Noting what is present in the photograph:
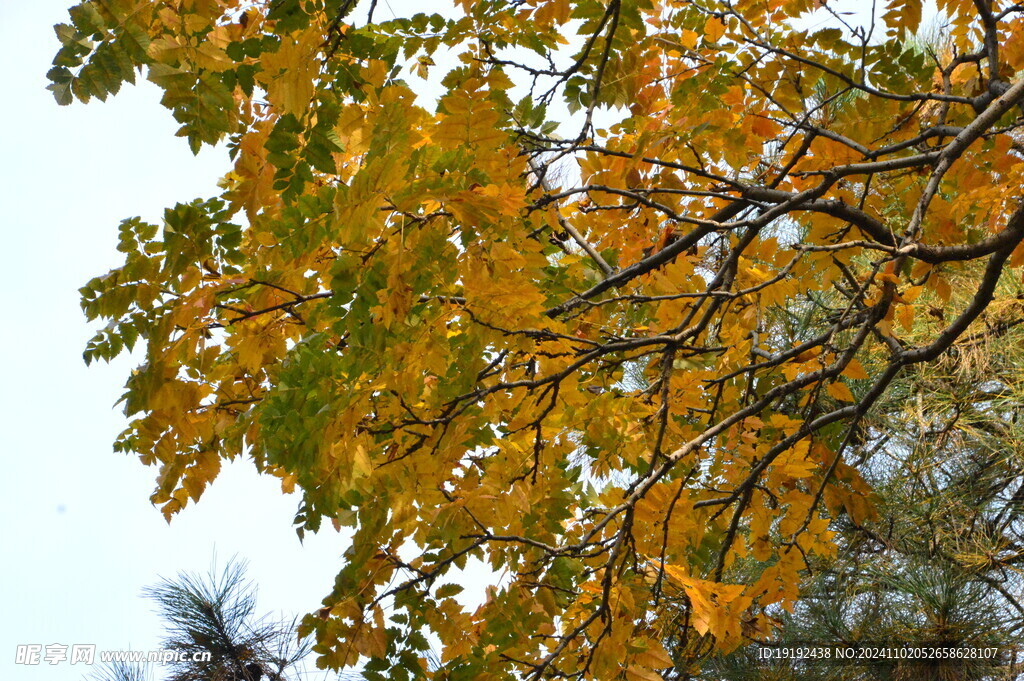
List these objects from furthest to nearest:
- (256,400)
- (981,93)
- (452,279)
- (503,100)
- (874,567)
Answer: (874,567)
(981,93)
(256,400)
(503,100)
(452,279)

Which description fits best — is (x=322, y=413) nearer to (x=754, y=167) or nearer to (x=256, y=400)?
(x=256, y=400)

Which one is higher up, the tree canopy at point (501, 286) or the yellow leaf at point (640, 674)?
the tree canopy at point (501, 286)

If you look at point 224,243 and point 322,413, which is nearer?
point 322,413

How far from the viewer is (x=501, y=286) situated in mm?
1705

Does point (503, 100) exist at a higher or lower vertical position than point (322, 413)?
higher

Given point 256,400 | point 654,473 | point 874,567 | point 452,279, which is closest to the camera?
point 452,279

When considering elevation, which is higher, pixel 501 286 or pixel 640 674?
pixel 501 286

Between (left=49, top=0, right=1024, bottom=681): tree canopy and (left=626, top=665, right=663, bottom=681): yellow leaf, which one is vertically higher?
(left=49, top=0, right=1024, bottom=681): tree canopy

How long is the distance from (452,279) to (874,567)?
309cm

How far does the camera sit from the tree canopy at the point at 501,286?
162 centimetres

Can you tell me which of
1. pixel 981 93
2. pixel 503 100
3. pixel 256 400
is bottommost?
pixel 256 400

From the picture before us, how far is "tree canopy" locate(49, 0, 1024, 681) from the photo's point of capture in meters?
1.62

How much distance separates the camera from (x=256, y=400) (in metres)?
2.52

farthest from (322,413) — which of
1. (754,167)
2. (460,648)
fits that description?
(754,167)
